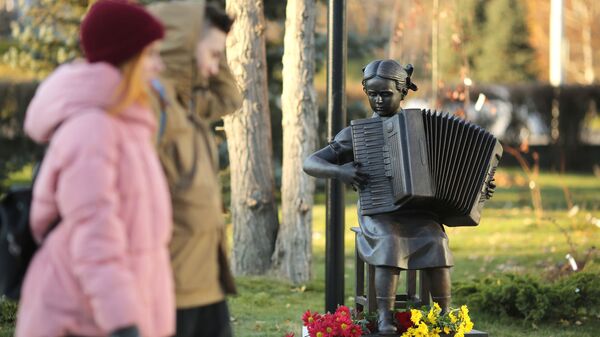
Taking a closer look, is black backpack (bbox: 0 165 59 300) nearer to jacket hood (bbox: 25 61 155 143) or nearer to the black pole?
jacket hood (bbox: 25 61 155 143)

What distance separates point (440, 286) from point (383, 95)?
3.78 feet

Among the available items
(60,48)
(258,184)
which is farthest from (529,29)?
(258,184)

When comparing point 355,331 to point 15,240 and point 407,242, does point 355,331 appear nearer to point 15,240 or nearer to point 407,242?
point 407,242

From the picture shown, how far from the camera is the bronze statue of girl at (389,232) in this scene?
19.3ft

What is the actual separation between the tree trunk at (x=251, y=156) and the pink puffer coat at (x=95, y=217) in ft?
21.0

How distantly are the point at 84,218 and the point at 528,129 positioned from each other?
2200cm

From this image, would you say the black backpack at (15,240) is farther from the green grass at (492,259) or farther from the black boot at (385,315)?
the green grass at (492,259)

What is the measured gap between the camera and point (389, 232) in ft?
19.3

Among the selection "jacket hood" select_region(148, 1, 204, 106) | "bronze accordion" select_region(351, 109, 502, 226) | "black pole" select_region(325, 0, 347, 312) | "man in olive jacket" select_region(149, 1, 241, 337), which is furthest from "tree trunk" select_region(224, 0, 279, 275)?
"jacket hood" select_region(148, 1, 204, 106)

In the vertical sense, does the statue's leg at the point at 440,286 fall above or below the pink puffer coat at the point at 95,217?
below

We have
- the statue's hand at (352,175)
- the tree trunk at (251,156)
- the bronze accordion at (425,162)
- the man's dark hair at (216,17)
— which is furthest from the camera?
the tree trunk at (251,156)

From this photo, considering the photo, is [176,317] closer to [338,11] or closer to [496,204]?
[338,11]

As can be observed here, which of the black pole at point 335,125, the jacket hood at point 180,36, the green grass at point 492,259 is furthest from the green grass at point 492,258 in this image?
the jacket hood at point 180,36

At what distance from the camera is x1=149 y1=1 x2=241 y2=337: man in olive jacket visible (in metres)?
3.70
